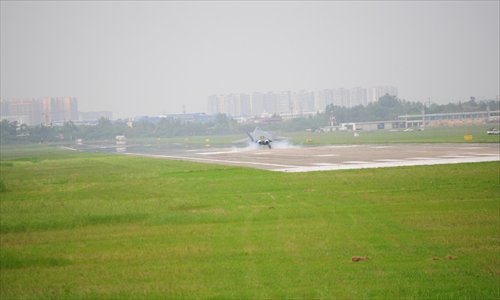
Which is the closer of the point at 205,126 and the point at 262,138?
the point at 262,138

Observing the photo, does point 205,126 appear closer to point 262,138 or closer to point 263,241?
point 262,138

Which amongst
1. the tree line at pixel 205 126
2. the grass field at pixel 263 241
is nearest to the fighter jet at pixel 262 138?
the grass field at pixel 263 241

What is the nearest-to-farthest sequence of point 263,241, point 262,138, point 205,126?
point 263,241
point 262,138
point 205,126

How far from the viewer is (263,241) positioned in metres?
16.2

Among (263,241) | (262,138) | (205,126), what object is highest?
(205,126)

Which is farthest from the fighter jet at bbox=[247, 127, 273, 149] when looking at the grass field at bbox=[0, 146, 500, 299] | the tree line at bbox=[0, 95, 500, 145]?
the tree line at bbox=[0, 95, 500, 145]

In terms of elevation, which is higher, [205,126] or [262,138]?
[205,126]

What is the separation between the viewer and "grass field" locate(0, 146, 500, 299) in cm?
1185

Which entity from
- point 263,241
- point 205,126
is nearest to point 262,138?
point 263,241

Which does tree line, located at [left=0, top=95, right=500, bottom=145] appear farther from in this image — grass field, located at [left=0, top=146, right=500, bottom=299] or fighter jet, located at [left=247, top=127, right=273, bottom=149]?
grass field, located at [left=0, top=146, right=500, bottom=299]

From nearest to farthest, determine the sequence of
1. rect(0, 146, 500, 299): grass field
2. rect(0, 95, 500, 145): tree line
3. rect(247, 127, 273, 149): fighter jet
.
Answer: rect(0, 146, 500, 299): grass field < rect(247, 127, 273, 149): fighter jet < rect(0, 95, 500, 145): tree line

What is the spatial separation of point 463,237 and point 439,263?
286 centimetres

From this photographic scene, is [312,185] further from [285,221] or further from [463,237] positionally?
[463,237]

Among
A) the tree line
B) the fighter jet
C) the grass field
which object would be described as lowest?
the grass field
